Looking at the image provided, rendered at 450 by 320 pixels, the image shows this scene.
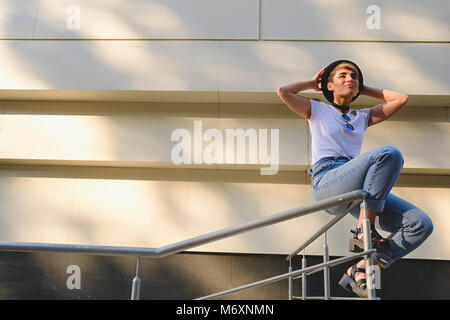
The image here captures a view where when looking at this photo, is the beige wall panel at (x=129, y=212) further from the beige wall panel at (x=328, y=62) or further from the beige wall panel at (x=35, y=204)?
the beige wall panel at (x=328, y=62)

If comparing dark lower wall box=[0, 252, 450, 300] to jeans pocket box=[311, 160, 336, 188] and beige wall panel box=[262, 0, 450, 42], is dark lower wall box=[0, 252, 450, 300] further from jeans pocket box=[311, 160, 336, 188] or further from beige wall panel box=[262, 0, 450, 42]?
beige wall panel box=[262, 0, 450, 42]

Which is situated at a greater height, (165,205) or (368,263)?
(165,205)

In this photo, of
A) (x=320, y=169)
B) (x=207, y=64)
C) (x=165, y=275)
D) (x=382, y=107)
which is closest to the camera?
(x=320, y=169)

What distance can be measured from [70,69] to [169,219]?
89.3 inches

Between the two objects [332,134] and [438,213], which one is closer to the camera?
[332,134]

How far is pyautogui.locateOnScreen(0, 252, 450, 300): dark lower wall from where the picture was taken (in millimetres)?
Result: 4406

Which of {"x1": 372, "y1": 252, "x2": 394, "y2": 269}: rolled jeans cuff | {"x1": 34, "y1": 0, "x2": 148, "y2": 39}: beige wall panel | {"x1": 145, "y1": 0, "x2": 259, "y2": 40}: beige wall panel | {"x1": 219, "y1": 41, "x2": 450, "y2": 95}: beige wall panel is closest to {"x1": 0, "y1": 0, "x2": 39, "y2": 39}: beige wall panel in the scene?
{"x1": 34, "y1": 0, "x2": 148, "y2": 39}: beige wall panel

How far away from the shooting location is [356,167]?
6.11ft

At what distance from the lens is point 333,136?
2215mm

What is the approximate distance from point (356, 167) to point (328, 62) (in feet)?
10.1

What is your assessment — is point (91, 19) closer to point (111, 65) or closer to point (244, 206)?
point (111, 65)

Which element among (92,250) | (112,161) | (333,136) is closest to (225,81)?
(112,161)

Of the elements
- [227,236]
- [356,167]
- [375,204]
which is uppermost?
[356,167]

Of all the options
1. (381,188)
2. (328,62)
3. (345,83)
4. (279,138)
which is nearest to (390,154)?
(381,188)
